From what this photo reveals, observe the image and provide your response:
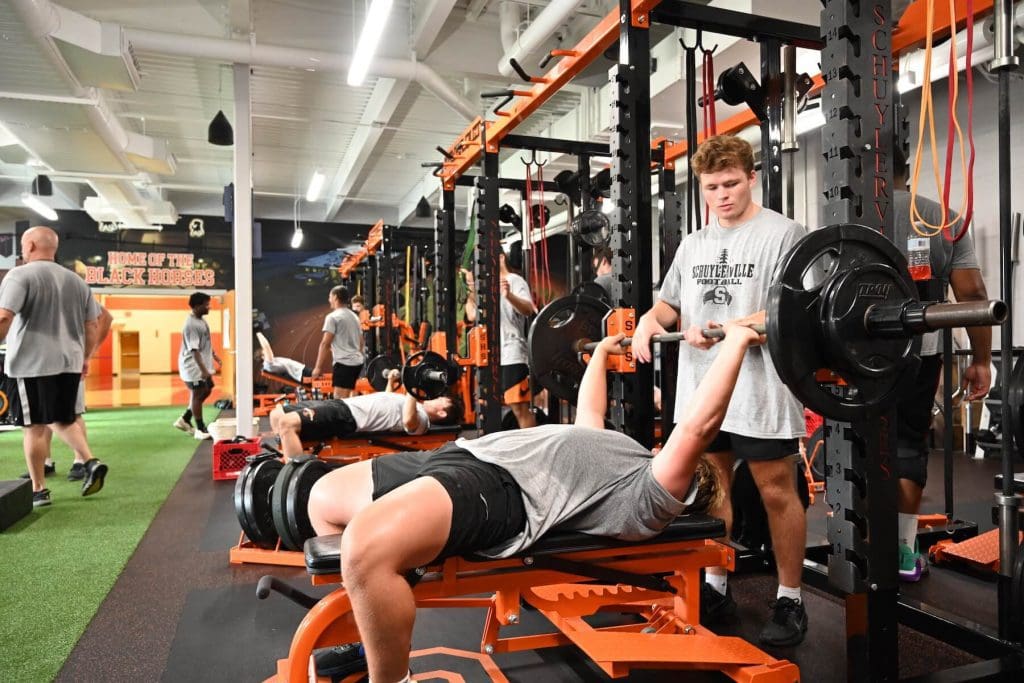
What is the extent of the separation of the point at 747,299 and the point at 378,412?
7.64 ft

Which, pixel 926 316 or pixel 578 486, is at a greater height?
pixel 926 316

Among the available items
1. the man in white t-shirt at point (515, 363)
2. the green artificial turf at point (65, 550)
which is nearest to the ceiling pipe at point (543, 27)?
the man in white t-shirt at point (515, 363)

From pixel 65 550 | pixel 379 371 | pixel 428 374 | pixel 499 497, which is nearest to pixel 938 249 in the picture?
pixel 499 497

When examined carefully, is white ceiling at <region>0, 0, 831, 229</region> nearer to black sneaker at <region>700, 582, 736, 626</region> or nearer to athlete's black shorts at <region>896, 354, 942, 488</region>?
athlete's black shorts at <region>896, 354, 942, 488</region>

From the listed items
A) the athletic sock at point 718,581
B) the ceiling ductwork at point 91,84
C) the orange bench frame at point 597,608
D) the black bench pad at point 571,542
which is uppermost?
the ceiling ductwork at point 91,84

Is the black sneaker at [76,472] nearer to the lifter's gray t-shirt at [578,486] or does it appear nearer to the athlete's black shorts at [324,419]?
the athlete's black shorts at [324,419]

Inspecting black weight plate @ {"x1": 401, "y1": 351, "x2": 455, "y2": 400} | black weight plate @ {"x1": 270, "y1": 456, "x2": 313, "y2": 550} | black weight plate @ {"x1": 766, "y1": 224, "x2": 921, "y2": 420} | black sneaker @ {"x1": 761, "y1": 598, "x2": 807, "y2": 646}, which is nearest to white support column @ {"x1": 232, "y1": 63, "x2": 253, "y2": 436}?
black weight plate @ {"x1": 401, "y1": 351, "x2": 455, "y2": 400}

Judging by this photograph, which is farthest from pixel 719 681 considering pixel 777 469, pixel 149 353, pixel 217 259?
pixel 149 353

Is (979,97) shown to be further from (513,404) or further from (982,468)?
(513,404)

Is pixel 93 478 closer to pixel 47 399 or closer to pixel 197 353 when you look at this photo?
pixel 47 399

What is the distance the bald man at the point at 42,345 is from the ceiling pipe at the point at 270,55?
2.31 meters

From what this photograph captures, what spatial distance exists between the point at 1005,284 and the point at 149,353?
18462 millimetres

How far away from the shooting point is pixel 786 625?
1993 millimetres

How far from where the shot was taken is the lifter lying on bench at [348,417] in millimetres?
3557
